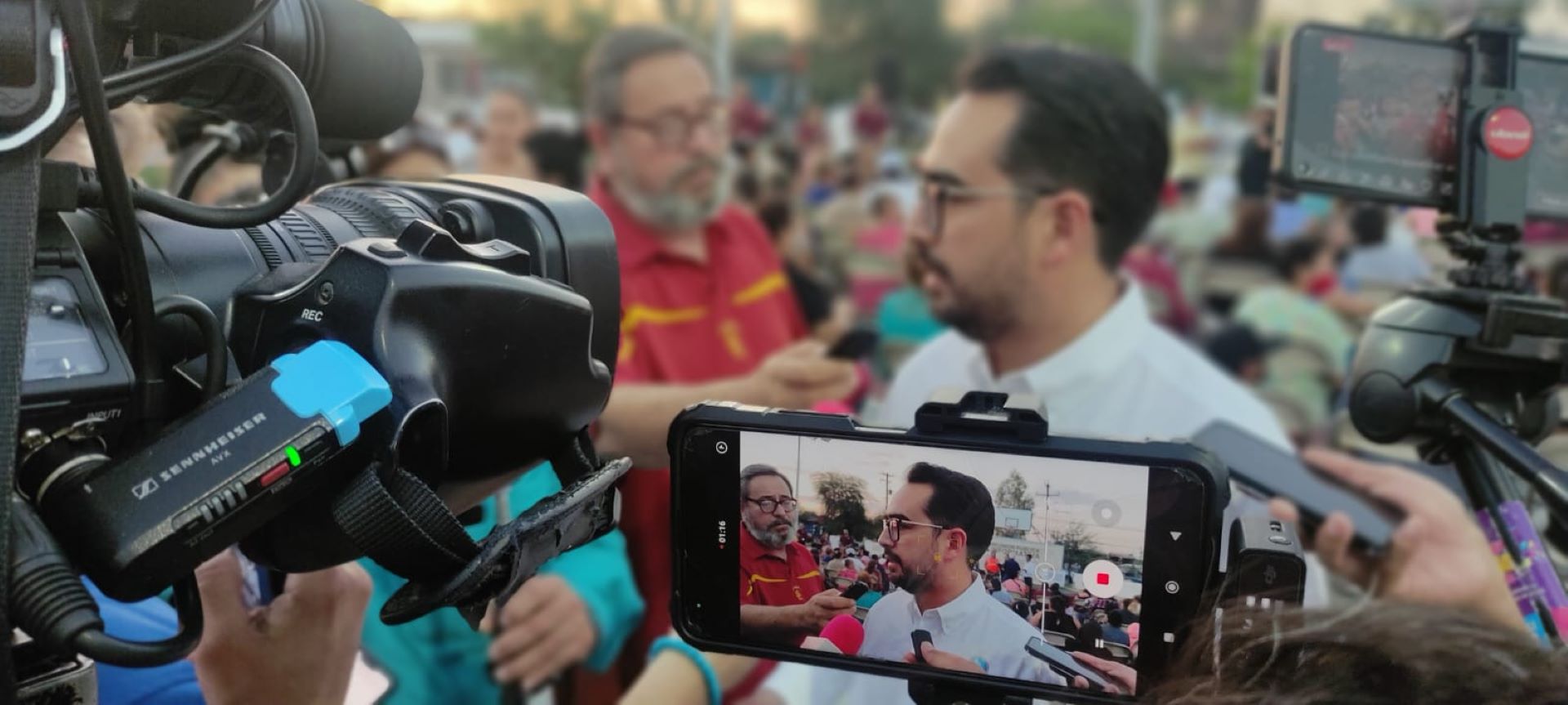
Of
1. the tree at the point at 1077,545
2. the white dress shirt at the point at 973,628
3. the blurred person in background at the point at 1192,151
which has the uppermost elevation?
the tree at the point at 1077,545

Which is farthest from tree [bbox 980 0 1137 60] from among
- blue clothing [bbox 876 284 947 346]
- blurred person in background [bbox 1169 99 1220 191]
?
blue clothing [bbox 876 284 947 346]

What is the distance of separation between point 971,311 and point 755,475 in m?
1.14

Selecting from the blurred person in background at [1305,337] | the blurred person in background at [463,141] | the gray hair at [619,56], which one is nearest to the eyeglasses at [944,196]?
the gray hair at [619,56]

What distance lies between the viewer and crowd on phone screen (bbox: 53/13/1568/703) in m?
1.45

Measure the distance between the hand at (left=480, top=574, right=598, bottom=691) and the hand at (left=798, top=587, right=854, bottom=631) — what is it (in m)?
1.08

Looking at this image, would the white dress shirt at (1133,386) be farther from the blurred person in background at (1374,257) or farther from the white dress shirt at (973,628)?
the blurred person in background at (1374,257)

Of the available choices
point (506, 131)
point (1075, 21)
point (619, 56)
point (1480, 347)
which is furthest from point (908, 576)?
point (1075, 21)

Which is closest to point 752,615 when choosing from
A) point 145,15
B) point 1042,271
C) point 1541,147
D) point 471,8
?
point 145,15

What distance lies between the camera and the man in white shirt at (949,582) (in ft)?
2.93

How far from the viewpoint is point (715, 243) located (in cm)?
290

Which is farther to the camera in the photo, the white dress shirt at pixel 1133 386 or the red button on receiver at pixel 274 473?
the white dress shirt at pixel 1133 386

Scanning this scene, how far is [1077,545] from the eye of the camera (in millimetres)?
878

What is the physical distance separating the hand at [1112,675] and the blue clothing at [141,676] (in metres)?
0.79

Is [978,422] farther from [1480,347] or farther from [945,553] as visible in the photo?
[1480,347]
